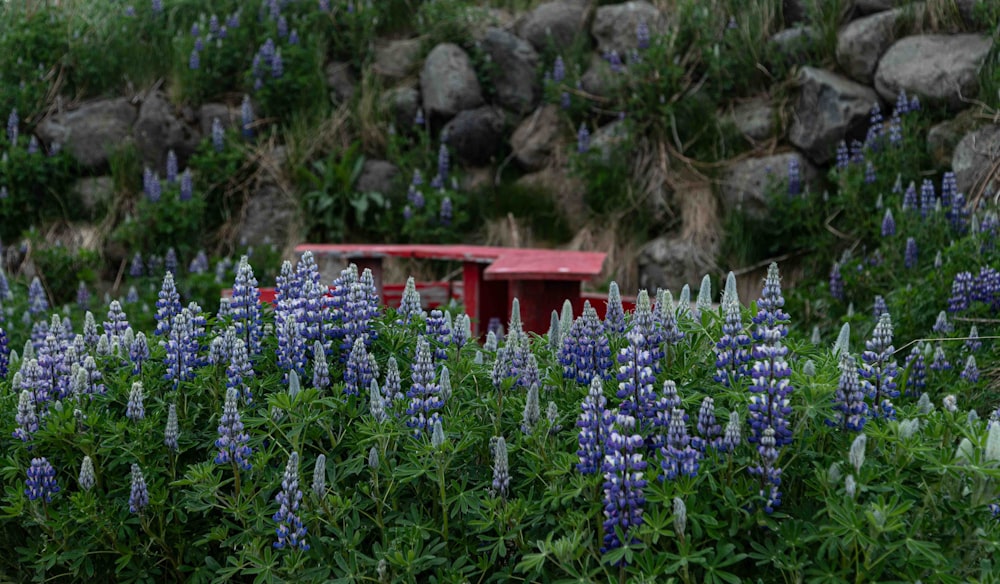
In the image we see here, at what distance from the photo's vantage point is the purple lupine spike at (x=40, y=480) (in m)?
3.19

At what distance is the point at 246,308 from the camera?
3582 mm

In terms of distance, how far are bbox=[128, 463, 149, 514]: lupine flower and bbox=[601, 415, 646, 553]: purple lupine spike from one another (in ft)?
4.55

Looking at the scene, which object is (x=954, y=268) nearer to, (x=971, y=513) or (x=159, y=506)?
(x=971, y=513)

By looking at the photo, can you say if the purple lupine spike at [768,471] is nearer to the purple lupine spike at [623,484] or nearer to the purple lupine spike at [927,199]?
the purple lupine spike at [623,484]

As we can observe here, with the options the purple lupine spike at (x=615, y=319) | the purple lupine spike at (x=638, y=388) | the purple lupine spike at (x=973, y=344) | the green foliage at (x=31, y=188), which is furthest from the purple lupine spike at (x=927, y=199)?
the green foliage at (x=31, y=188)

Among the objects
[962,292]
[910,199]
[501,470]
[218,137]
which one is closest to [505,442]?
[501,470]

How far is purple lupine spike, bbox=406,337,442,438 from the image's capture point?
3059mm

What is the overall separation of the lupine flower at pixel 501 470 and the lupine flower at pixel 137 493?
1062mm

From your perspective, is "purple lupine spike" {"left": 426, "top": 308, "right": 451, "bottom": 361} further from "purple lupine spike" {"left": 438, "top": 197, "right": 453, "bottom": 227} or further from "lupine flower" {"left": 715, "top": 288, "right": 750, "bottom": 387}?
"purple lupine spike" {"left": 438, "top": 197, "right": 453, "bottom": 227}

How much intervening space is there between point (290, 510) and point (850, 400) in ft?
5.12

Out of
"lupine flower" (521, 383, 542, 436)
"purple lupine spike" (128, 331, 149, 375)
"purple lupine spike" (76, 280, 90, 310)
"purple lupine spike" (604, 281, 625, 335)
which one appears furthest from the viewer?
"purple lupine spike" (76, 280, 90, 310)

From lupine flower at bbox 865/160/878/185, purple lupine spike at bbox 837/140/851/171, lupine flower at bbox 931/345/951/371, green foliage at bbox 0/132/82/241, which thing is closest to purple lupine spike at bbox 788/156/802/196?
purple lupine spike at bbox 837/140/851/171

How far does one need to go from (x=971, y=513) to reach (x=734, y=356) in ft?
2.48

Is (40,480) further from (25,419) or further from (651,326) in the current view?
(651,326)
